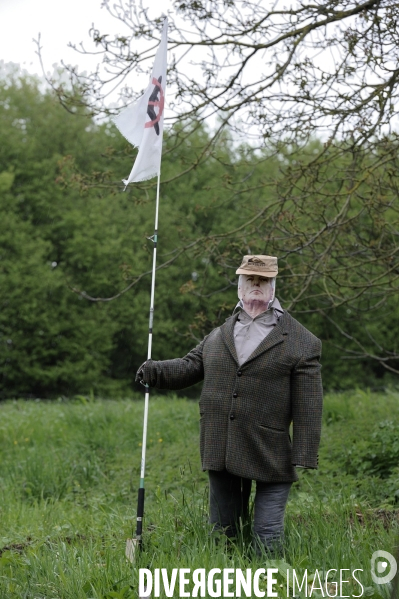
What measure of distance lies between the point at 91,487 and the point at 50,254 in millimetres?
17367

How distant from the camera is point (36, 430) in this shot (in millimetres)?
11273

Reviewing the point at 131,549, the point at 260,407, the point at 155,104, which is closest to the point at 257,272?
the point at 260,407

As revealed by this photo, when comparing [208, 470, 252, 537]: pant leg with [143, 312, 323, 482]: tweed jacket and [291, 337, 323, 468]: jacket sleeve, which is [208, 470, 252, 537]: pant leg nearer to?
[143, 312, 323, 482]: tweed jacket

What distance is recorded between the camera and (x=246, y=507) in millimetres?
4625

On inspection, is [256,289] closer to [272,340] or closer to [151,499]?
[272,340]

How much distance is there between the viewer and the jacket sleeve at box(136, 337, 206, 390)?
4.57 metres

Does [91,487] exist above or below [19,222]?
below

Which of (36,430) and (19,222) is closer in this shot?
(36,430)

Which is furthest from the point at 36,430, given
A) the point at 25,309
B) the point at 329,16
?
the point at 25,309

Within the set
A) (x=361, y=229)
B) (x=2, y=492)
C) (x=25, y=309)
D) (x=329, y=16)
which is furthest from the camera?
(x=25, y=309)

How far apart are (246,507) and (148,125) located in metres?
2.38

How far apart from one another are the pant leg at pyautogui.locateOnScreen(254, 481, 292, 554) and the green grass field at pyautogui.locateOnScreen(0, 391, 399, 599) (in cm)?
9

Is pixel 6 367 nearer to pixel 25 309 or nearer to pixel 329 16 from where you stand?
pixel 25 309

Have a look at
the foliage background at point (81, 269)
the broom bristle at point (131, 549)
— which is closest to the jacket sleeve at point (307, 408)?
the broom bristle at point (131, 549)
